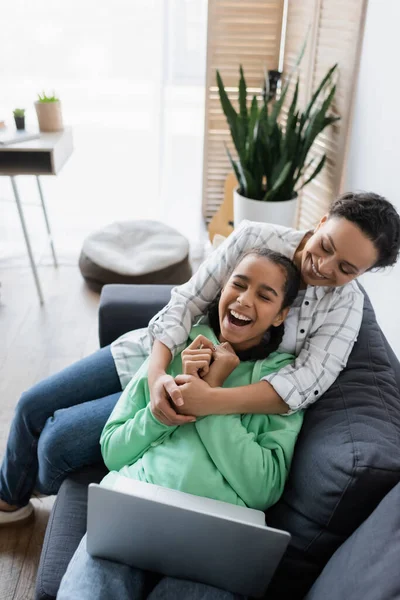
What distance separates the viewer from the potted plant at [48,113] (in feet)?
8.63

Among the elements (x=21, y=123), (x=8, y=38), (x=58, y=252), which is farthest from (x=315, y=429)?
(x=8, y=38)

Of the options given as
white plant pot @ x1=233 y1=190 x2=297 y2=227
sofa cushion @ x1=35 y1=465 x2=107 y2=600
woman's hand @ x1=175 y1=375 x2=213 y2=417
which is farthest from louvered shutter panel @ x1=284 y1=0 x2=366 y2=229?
sofa cushion @ x1=35 y1=465 x2=107 y2=600

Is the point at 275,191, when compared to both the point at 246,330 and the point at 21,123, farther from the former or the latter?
the point at 246,330

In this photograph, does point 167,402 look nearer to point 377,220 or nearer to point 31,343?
point 377,220

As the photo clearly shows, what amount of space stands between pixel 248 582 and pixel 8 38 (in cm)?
322

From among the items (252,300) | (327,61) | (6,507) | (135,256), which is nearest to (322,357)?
(252,300)

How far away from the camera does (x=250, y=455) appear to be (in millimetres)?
1096

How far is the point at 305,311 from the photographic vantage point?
1.28 meters

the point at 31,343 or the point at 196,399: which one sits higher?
the point at 196,399

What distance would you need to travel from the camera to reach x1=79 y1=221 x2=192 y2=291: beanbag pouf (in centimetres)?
271

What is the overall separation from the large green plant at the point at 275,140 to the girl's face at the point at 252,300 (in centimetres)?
140

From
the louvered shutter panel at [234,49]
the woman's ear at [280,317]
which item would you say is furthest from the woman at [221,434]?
the louvered shutter panel at [234,49]

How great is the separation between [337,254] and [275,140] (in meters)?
1.60

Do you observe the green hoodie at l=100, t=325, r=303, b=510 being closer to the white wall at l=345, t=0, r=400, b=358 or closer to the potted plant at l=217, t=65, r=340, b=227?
the white wall at l=345, t=0, r=400, b=358
